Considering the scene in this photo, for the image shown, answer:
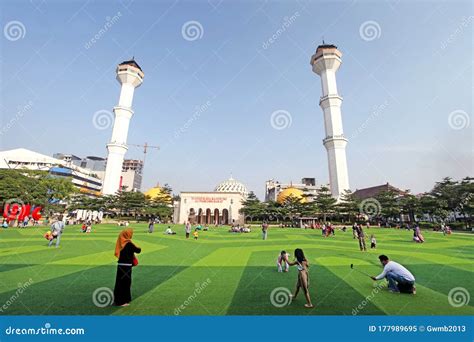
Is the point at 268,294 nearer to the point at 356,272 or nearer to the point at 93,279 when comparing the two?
the point at 356,272

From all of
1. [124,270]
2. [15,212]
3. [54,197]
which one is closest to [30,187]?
[54,197]

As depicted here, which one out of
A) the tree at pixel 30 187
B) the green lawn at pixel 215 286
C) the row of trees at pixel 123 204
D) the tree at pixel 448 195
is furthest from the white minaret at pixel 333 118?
the tree at pixel 30 187

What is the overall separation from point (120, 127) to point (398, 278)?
2628 inches

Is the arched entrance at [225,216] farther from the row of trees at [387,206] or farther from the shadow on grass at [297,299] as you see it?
the shadow on grass at [297,299]

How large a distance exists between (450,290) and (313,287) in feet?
12.0

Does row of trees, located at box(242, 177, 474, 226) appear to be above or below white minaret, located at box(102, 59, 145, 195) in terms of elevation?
below

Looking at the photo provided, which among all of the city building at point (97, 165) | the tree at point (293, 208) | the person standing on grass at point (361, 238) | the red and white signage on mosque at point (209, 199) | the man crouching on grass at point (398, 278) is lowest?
the man crouching on grass at point (398, 278)

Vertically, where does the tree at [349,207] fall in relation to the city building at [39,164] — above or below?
below

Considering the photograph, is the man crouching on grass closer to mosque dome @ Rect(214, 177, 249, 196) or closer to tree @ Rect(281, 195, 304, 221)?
tree @ Rect(281, 195, 304, 221)

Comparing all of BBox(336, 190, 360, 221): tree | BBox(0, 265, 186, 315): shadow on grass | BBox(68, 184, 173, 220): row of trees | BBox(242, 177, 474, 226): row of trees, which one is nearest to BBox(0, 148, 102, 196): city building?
BBox(68, 184, 173, 220): row of trees

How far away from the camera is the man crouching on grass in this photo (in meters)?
6.19

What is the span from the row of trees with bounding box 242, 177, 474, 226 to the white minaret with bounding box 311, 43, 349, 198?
283 inches

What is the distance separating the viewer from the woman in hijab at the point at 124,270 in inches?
205

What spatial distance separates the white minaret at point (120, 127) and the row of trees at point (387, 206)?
34.6 m
